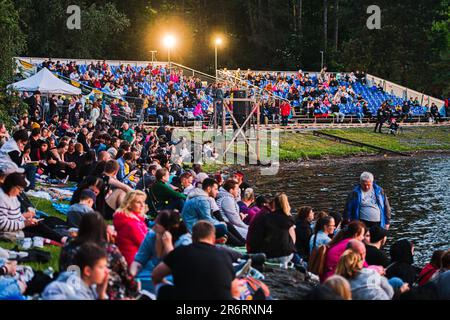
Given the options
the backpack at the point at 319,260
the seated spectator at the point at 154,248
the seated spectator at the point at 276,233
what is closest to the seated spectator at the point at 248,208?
the seated spectator at the point at 276,233

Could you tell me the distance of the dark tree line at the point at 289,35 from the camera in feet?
192

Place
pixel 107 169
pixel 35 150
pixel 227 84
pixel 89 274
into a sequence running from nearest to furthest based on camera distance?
1. pixel 89 274
2. pixel 107 169
3. pixel 35 150
4. pixel 227 84

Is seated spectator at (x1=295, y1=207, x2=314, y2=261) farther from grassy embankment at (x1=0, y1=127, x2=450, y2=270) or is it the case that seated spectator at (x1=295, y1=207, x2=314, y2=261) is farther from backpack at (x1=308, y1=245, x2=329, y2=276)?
grassy embankment at (x1=0, y1=127, x2=450, y2=270)

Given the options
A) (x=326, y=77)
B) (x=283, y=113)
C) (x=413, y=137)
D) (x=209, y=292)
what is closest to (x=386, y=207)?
(x=209, y=292)

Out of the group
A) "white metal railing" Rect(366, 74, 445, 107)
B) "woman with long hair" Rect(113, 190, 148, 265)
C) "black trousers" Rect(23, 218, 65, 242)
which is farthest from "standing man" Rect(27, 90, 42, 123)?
"white metal railing" Rect(366, 74, 445, 107)

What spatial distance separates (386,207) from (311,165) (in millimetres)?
22603

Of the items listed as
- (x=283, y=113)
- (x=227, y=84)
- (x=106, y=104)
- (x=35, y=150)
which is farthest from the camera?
(x=227, y=84)

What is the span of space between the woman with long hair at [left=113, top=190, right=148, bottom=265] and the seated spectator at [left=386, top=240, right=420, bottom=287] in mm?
3362

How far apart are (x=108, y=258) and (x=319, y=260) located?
3414 mm

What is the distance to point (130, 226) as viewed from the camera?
9.96 metres

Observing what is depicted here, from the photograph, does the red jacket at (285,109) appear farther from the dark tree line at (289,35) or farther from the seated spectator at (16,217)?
the seated spectator at (16,217)

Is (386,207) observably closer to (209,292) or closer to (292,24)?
(209,292)

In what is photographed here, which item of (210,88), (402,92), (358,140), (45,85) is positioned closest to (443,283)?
(45,85)

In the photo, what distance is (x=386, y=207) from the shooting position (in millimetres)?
14305
